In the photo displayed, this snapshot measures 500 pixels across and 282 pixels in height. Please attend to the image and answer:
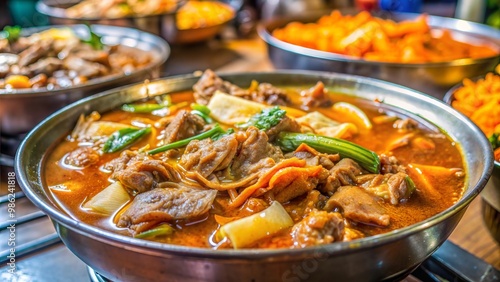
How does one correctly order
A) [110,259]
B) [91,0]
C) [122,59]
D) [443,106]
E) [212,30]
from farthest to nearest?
[91,0]
[212,30]
[122,59]
[443,106]
[110,259]

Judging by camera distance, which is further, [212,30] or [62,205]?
[212,30]

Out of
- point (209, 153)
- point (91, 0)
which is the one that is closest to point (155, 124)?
point (209, 153)

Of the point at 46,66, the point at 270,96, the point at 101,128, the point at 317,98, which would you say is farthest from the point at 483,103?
the point at 46,66

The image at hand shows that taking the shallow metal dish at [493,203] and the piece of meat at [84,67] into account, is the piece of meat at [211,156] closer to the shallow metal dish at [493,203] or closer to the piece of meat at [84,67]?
the shallow metal dish at [493,203]

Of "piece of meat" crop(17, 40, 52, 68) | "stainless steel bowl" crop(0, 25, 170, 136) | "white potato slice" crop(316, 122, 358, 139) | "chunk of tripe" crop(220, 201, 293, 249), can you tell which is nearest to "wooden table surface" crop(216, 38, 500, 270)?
"white potato slice" crop(316, 122, 358, 139)

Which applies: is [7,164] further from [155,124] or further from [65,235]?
[65,235]

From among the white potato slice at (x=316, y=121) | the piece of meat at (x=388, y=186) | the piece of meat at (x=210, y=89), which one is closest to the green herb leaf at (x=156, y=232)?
the piece of meat at (x=388, y=186)
